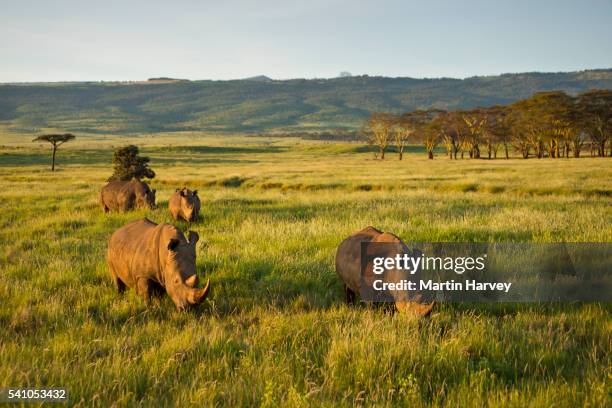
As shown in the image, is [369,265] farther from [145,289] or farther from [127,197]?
[127,197]

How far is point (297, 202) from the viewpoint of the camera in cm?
1722

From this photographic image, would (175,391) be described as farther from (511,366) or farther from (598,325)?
(598,325)

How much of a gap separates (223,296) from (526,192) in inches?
809

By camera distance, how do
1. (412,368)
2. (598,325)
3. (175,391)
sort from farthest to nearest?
(598,325)
(412,368)
(175,391)

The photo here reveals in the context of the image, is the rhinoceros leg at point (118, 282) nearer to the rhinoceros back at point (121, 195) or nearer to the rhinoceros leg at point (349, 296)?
the rhinoceros leg at point (349, 296)

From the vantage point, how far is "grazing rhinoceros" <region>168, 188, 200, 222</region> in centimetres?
1245

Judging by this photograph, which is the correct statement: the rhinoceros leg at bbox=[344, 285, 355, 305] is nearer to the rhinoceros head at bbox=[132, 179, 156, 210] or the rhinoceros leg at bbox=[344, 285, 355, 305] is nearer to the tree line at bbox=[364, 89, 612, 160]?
the rhinoceros head at bbox=[132, 179, 156, 210]

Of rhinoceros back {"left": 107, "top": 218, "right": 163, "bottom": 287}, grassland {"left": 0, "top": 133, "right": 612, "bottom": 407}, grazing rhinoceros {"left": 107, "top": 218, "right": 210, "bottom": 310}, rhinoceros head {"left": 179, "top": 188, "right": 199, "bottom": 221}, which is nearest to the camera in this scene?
grassland {"left": 0, "top": 133, "right": 612, "bottom": 407}

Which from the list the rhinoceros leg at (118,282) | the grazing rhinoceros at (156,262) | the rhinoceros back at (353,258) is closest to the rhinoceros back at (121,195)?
the grazing rhinoceros at (156,262)

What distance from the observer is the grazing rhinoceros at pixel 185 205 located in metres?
12.5

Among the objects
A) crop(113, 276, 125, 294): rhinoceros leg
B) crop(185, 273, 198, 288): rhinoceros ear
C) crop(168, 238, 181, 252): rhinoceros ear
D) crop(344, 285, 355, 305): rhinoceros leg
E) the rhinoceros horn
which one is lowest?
crop(113, 276, 125, 294): rhinoceros leg

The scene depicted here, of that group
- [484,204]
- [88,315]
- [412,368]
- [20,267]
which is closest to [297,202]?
[484,204]

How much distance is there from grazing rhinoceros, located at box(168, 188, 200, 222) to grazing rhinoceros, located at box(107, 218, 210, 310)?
18.3 ft

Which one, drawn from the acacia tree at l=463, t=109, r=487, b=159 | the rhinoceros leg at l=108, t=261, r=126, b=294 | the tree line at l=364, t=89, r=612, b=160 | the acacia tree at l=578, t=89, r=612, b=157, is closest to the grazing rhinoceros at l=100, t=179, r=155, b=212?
the rhinoceros leg at l=108, t=261, r=126, b=294
